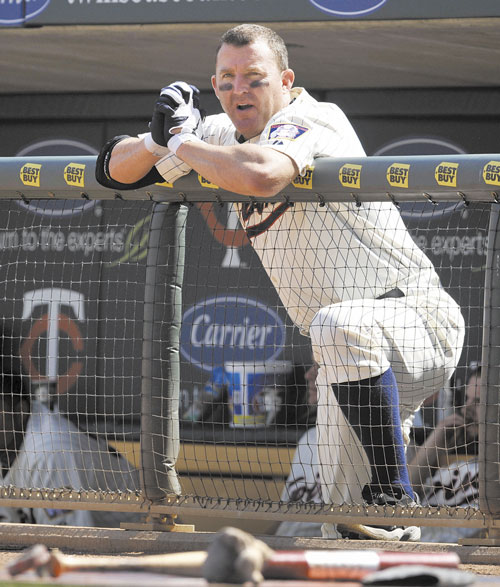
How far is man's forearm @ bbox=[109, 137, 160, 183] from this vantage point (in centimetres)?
292

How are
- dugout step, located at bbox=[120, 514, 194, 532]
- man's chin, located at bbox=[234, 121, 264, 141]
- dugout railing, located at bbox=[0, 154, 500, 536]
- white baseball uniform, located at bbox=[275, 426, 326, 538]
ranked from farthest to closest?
1. white baseball uniform, located at bbox=[275, 426, 326, 538]
2. man's chin, located at bbox=[234, 121, 264, 141]
3. dugout step, located at bbox=[120, 514, 194, 532]
4. dugout railing, located at bbox=[0, 154, 500, 536]

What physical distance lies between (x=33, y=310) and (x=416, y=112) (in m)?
2.33

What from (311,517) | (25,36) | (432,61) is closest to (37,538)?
(311,517)

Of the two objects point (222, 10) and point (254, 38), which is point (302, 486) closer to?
point (222, 10)

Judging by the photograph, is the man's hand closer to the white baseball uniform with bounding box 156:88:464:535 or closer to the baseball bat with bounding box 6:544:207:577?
Answer: the white baseball uniform with bounding box 156:88:464:535

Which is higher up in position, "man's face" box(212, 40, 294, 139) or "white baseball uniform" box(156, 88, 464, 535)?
"man's face" box(212, 40, 294, 139)

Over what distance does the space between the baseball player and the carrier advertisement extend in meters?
1.22

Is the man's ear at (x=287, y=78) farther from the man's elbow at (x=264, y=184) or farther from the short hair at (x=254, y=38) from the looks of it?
the man's elbow at (x=264, y=184)

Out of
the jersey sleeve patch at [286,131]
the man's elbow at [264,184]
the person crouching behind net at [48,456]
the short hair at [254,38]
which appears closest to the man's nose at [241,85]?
the short hair at [254,38]

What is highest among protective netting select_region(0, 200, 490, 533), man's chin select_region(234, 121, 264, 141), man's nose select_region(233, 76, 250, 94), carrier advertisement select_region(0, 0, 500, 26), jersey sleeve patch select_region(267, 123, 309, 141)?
carrier advertisement select_region(0, 0, 500, 26)

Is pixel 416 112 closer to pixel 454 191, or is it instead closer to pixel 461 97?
pixel 461 97

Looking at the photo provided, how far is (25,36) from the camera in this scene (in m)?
4.59

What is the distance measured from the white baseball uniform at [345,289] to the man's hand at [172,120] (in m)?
0.07

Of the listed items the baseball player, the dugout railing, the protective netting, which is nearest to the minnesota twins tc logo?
the protective netting
